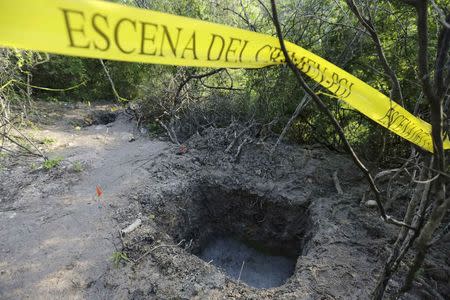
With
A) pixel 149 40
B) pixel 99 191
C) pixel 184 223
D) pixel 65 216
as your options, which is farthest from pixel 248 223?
pixel 149 40

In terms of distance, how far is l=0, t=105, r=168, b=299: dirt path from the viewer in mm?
2771

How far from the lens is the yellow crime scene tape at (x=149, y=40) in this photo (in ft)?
4.09

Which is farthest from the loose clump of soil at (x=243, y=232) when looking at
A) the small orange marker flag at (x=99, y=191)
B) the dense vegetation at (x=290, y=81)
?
the dense vegetation at (x=290, y=81)

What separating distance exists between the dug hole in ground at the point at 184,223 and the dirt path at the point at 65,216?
0.05ft

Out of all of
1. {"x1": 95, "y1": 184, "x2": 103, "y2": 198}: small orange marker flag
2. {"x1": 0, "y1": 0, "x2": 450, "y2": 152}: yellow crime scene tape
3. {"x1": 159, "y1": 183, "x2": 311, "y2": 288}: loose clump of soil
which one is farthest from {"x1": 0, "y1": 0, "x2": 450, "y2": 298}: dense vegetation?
{"x1": 159, "y1": 183, "x2": 311, "y2": 288}: loose clump of soil

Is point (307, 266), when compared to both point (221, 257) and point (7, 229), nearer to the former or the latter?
point (221, 257)

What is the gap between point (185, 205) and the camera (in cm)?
415

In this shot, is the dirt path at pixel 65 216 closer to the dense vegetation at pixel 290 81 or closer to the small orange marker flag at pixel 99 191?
the small orange marker flag at pixel 99 191

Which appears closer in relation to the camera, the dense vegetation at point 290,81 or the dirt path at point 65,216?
the dirt path at point 65,216

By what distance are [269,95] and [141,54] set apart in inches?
145

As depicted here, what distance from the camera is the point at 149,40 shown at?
59.6 inches

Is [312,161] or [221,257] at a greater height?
[312,161]

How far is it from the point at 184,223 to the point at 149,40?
3.09 metres

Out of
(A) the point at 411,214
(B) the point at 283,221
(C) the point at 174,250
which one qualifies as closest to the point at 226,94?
(B) the point at 283,221
